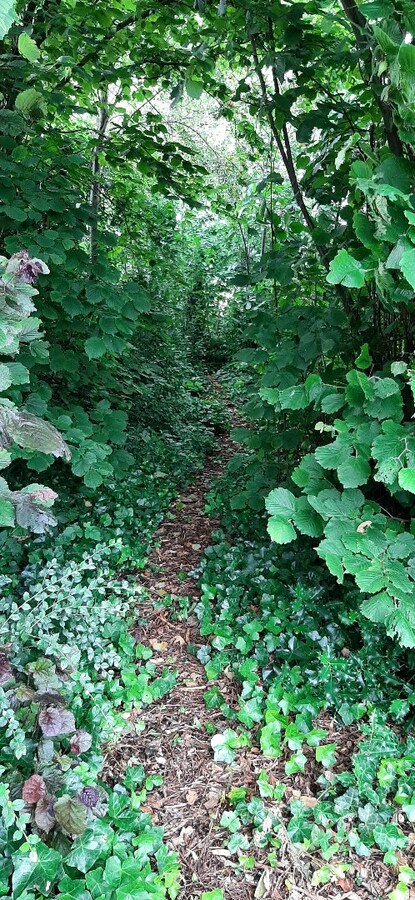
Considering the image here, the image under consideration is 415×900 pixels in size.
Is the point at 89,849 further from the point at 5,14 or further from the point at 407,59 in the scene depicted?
the point at 407,59

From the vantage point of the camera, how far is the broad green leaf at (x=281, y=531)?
1.89 m

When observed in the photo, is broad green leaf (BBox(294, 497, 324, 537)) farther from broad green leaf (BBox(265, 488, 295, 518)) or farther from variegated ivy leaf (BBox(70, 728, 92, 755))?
variegated ivy leaf (BBox(70, 728, 92, 755))

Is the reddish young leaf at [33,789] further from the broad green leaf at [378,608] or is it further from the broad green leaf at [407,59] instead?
the broad green leaf at [407,59]

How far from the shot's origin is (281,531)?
190 cm

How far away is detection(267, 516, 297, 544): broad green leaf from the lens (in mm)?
1892

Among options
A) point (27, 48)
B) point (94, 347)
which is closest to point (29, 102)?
point (27, 48)

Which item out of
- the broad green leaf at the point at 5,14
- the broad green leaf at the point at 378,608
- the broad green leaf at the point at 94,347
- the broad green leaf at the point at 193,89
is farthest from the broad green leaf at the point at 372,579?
the broad green leaf at the point at 193,89

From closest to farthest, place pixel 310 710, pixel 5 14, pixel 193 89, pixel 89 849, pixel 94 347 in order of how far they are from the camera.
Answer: pixel 5 14
pixel 89 849
pixel 310 710
pixel 193 89
pixel 94 347

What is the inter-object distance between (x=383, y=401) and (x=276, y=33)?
2.43m

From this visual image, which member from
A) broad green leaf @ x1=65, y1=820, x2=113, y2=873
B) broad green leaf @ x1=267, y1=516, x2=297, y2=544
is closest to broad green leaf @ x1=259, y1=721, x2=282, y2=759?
broad green leaf @ x1=65, y1=820, x2=113, y2=873

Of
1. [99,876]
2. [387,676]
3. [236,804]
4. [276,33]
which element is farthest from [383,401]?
[276,33]

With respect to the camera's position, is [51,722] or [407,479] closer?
[407,479]

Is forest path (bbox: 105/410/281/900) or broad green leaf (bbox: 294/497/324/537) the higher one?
broad green leaf (bbox: 294/497/324/537)

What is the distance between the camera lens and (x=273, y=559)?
10.8 ft
